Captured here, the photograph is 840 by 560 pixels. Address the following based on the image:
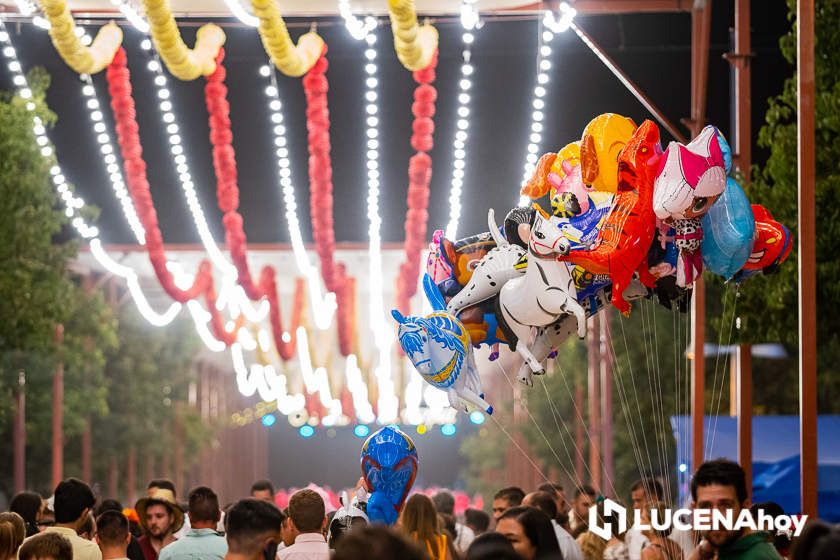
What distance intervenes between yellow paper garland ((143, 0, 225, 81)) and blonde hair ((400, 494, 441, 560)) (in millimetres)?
6590

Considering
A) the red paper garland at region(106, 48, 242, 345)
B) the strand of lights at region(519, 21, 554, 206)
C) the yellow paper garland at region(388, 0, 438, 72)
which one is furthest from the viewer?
the strand of lights at region(519, 21, 554, 206)

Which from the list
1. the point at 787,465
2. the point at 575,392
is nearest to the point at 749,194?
the point at 787,465

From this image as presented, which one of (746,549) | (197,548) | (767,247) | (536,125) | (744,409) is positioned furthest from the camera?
(536,125)

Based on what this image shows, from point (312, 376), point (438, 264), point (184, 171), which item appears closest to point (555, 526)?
point (438, 264)

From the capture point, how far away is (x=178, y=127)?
786 inches

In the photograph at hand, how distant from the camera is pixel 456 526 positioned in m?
11.8

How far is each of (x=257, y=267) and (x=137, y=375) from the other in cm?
556

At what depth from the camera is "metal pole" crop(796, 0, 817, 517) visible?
10.6m

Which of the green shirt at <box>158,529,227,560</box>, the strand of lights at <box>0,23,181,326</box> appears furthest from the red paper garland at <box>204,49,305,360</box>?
the green shirt at <box>158,529,227,560</box>

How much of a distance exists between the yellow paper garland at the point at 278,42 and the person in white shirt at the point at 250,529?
7224 millimetres

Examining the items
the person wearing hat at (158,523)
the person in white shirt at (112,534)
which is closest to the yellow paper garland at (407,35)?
the person wearing hat at (158,523)

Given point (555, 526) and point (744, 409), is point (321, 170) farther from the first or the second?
point (555, 526)

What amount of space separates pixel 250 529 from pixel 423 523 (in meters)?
1.10

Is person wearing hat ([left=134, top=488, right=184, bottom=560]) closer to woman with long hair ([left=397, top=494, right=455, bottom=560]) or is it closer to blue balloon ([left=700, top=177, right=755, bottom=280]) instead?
woman with long hair ([left=397, top=494, right=455, bottom=560])
